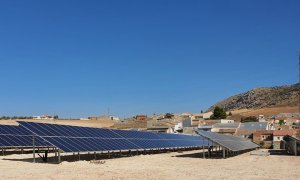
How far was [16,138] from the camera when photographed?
122 feet

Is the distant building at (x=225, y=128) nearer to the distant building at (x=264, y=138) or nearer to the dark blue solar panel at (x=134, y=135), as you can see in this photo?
the distant building at (x=264, y=138)

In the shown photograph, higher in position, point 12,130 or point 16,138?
point 12,130

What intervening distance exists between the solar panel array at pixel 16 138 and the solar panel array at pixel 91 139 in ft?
11.8

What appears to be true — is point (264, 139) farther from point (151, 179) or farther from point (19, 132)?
point (151, 179)

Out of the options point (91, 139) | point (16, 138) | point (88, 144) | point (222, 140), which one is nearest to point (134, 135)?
point (222, 140)

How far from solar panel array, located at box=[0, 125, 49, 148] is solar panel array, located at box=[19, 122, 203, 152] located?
11.8ft

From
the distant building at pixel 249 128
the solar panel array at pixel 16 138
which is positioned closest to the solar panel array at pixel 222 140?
the solar panel array at pixel 16 138

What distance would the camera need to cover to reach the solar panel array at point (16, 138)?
115 ft

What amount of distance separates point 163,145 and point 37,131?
63.0 ft

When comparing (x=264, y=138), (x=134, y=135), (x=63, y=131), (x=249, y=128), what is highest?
(x=63, y=131)

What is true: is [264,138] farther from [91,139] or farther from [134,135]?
[91,139]

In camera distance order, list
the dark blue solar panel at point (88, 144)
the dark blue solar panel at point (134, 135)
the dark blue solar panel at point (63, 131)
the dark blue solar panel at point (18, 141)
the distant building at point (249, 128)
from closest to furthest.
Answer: the dark blue solar panel at point (88, 144) → the dark blue solar panel at point (63, 131) → the dark blue solar panel at point (18, 141) → the dark blue solar panel at point (134, 135) → the distant building at point (249, 128)

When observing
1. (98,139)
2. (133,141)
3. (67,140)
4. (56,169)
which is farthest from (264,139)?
(56,169)

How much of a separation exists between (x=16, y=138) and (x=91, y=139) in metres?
8.47
